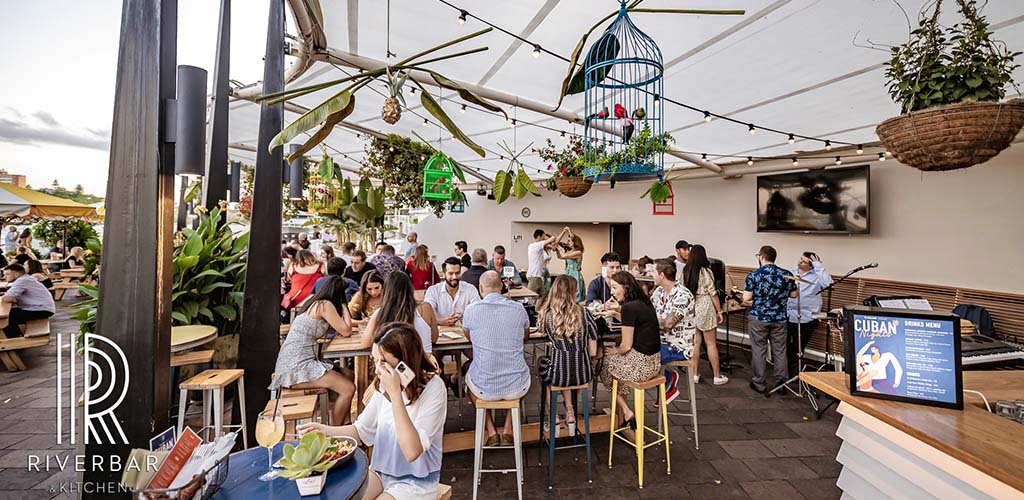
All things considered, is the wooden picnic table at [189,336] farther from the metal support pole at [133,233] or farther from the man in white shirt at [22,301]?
the man in white shirt at [22,301]

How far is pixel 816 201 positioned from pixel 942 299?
1.87 meters

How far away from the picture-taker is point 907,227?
5.63 metres

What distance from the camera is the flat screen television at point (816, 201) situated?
5797mm

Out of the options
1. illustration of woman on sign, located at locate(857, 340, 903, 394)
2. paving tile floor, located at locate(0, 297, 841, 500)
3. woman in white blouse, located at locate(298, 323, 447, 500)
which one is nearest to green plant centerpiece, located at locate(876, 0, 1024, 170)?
illustration of woman on sign, located at locate(857, 340, 903, 394)

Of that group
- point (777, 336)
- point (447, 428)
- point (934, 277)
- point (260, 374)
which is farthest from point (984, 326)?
point (260, 374)

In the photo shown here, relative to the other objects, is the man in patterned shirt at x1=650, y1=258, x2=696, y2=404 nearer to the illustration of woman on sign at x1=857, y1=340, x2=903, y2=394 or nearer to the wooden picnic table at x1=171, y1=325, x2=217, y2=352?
the illustration of woman on sign at x1=857, y1=340, x2=903, y2=394

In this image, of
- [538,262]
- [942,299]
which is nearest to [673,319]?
[538,262]

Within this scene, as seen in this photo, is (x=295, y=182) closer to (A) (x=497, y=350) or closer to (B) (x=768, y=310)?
(A) (x=497, y=350)

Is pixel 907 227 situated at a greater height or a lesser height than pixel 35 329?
greater

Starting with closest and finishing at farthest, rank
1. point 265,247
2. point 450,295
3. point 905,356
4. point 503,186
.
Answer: point 905,356
point 503,186
point 265,247
point 450,295

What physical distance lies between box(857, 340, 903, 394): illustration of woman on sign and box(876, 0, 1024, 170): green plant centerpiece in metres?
0.81

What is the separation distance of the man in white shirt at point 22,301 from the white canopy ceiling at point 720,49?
4514mm

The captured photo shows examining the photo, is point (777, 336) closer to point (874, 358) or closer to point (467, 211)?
point (874, 358)

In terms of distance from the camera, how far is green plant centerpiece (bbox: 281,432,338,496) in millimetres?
1541
